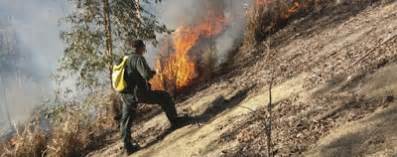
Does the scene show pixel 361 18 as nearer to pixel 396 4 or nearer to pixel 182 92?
pixel 396 4

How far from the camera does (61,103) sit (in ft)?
39.5

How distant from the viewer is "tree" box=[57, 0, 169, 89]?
39.3 ft

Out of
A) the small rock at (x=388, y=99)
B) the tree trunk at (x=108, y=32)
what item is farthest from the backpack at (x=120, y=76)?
the small rock at (x=388, y=99)

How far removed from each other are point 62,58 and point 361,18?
5056 mm

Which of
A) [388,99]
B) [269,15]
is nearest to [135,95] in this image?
[388,99]

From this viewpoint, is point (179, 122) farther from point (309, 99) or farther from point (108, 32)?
point (108, 32)

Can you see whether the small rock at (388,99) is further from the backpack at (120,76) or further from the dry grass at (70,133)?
the dry grass at (70,133)

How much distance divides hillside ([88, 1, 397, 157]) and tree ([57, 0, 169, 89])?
6.02ft

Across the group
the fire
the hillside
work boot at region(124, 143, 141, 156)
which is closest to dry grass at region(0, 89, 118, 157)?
the hillside

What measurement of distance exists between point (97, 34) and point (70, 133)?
94.8 inches

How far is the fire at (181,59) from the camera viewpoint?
1173 centimetres

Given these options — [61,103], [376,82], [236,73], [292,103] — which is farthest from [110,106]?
[376,82]

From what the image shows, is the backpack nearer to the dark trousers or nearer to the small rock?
the dark trousers

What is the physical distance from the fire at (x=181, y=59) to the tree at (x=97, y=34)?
1.99 feet
